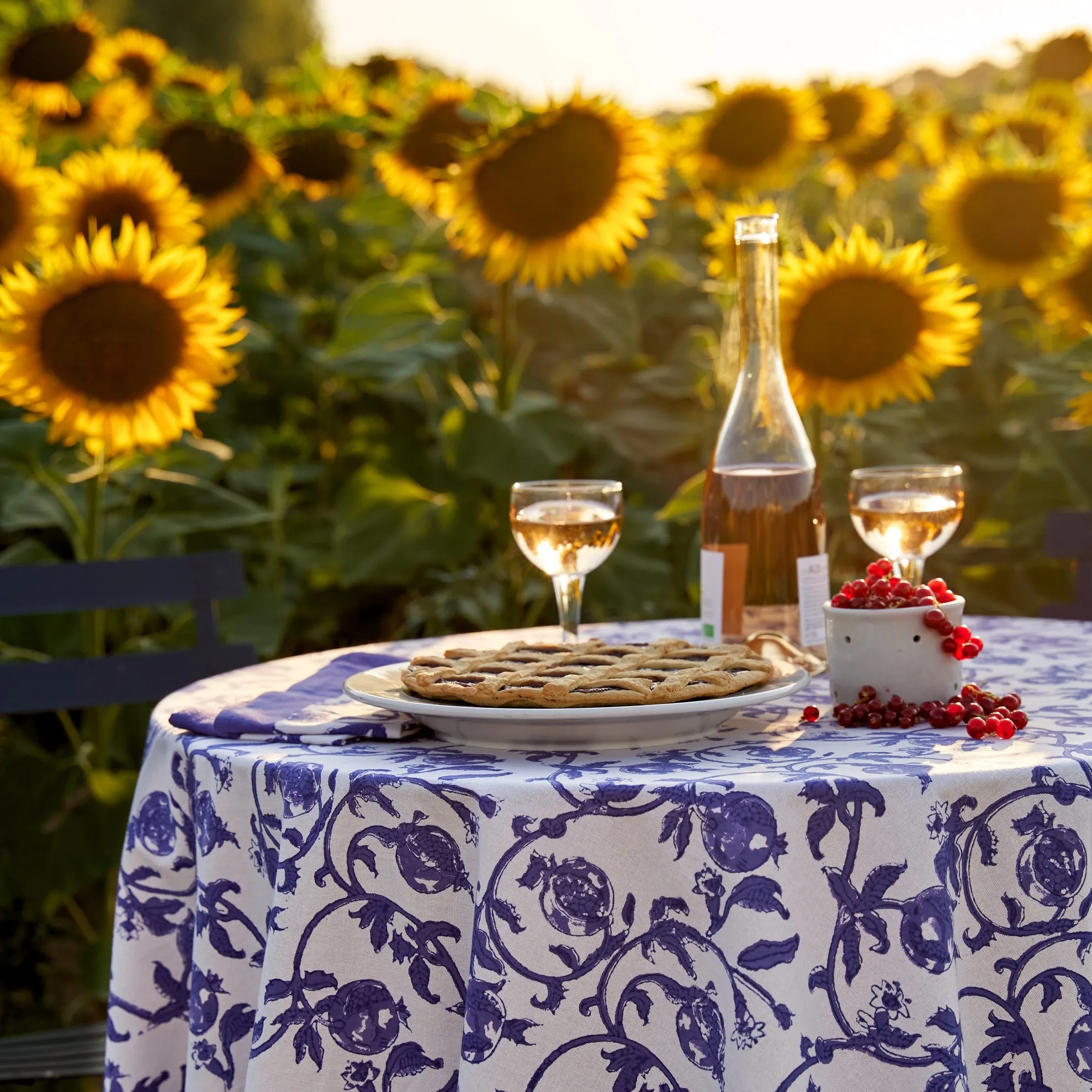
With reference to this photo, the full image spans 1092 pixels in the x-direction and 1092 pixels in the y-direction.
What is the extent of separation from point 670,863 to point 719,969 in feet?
0.32

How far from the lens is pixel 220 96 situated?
16.1 ft

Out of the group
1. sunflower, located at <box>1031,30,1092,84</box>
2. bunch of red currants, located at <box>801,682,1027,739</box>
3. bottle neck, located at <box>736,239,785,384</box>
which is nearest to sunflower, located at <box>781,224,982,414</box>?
bottle neck, located at <box>736,239,785,384</box>

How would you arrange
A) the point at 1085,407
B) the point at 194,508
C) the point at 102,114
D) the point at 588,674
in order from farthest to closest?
the point at 102,114 < the point at 194,508 < the point at 1085,407 < the point at 588,674

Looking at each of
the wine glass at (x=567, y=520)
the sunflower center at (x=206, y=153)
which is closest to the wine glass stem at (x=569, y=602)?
the wine glass at (x=567, y=520)

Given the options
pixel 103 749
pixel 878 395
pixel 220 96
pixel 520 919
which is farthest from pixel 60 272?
pixel 220 96

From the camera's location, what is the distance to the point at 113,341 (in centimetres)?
270

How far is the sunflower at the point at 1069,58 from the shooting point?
5117mm

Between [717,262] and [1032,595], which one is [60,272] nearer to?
[717,262]

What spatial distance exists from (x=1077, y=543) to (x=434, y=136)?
2.30 meters

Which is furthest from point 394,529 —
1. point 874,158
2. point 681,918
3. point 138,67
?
point 138,67

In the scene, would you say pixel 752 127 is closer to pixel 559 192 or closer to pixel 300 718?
pixel 559 192

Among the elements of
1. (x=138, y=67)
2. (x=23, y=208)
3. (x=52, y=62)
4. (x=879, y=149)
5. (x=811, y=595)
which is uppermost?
(x=138, y=67)

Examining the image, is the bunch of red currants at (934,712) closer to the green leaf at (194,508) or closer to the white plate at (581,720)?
the white plate at (581,720)

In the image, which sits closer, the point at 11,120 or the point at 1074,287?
the point at 1074,287
